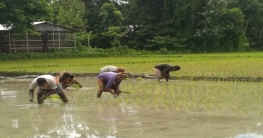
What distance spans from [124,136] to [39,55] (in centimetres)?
2656

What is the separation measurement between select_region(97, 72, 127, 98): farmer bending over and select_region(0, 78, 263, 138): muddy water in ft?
1.86

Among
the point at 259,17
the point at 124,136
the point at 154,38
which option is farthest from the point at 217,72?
the point at 259,17

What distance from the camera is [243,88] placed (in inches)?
497

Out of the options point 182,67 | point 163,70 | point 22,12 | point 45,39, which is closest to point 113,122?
point 163,70

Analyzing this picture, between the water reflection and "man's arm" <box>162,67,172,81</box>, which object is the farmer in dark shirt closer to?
"man's arm" <box>162,67,172,81</box>

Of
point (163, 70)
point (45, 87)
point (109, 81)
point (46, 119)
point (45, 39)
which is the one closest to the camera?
point (46, 119)

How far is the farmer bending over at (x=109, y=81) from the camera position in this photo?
10898mm

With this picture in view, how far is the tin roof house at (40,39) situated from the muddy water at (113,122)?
24.4 m

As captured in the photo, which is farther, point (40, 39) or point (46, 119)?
point (40, 39)

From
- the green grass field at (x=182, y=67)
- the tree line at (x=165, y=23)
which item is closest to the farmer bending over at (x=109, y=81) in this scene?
the green grass field at (x=182, y=67)

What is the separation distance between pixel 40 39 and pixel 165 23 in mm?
13225

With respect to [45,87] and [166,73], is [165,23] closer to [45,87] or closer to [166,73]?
[166,73]

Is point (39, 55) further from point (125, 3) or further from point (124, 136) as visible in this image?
point (124, 136)

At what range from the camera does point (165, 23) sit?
4281cm
